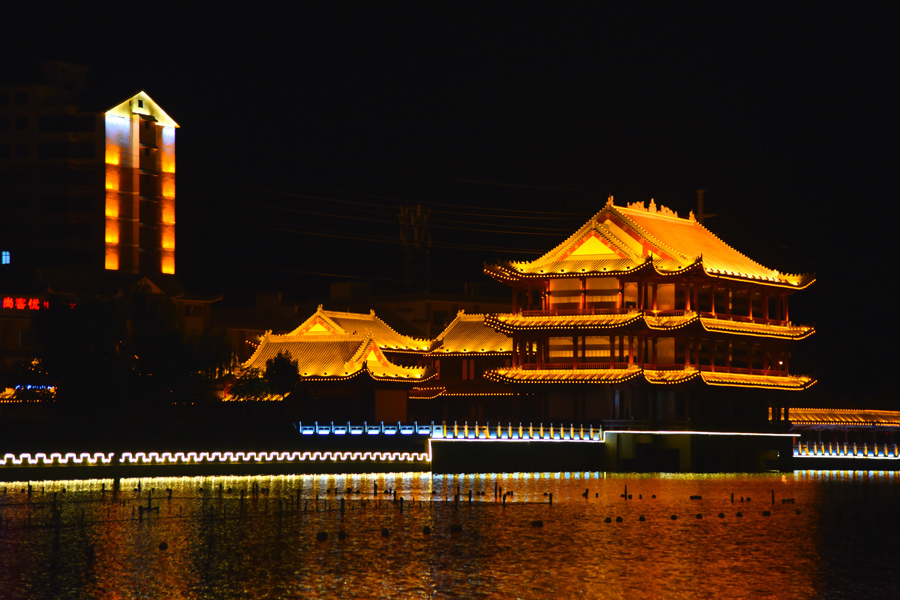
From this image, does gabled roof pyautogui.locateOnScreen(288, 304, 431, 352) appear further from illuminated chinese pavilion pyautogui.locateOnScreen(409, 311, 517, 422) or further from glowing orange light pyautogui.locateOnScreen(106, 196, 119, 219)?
glowing orange light pyautogui.locateOnScreen(106, 196, 119, 219)

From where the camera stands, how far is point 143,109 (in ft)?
366

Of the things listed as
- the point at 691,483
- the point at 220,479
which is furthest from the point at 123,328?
the point at 691,483

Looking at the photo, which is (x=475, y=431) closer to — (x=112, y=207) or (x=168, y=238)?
(x=112, y=207)

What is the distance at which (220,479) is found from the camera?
200 feet

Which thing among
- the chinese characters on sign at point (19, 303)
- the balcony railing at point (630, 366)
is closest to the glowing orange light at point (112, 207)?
the chinese characters on sign at point (19, 303)

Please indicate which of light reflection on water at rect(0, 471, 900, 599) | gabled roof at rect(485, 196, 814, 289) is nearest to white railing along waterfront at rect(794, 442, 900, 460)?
gabled roof at rect(485, 196, 814, 289)

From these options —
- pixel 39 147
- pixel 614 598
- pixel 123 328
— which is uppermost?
pixel 39 147

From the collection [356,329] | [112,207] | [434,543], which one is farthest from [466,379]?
[434,543]

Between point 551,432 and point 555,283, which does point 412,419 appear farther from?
point 551,432

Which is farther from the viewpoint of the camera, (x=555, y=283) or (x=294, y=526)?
(x=555, y=283)

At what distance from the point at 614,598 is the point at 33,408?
54.8 m

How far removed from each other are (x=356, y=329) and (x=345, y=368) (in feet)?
20.5

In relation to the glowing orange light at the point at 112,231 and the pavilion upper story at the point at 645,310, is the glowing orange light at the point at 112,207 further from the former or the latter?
the pavilion upper story at the point at 645,310

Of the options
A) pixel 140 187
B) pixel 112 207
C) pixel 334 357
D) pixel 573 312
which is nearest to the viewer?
pixel 573 312
